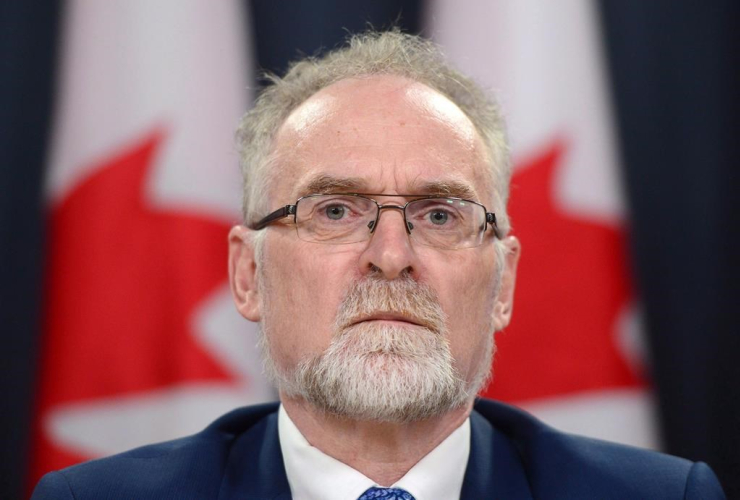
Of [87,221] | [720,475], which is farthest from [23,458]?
[720,475]

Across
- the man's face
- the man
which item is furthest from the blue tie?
the man's face

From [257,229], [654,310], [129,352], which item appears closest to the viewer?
[257,229]

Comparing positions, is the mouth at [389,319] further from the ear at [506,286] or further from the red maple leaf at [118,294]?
the red maple leaf at [118,294]

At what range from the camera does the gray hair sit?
2.22 metres

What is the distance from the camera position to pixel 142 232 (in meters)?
2.90

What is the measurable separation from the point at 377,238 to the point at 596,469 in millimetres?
766

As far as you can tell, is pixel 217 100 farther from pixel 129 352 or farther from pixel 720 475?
pixel 720 475

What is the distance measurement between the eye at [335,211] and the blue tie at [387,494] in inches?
23.5

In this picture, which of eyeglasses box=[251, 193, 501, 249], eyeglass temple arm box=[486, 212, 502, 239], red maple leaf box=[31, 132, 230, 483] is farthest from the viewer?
red maple leaf box=[31, 132, 230, 483]

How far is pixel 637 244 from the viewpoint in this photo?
3.05 metres

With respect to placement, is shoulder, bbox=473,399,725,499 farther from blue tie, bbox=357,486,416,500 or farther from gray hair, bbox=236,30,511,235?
gray hair, bbox=236,30,511,235

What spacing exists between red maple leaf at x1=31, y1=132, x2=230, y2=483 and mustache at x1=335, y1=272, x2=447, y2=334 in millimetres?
1178

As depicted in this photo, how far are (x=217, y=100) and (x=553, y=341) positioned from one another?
1369mm

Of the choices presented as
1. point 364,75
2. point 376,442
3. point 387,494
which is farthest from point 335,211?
point 387,494
